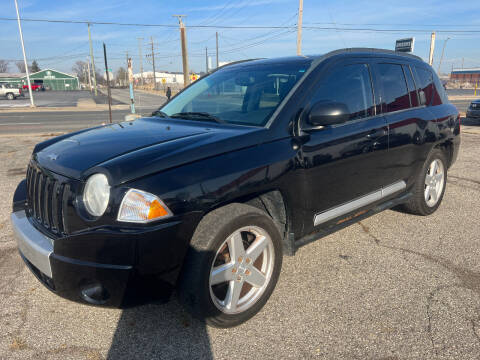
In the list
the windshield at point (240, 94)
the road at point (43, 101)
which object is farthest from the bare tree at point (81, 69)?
the windshield at point (240, 94)

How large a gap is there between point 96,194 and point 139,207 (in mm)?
296

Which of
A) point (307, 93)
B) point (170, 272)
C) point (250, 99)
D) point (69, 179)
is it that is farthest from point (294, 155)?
point (69, 179)

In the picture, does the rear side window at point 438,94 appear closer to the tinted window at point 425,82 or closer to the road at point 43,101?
the tinted window at point 425,82

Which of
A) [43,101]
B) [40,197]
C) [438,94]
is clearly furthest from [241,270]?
[43,101]

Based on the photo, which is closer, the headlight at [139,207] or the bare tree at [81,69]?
the headlight at [139,207]

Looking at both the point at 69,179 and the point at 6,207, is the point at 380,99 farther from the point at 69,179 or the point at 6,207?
the point at 6,207

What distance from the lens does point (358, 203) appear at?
3.34 m

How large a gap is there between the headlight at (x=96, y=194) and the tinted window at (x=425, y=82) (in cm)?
361

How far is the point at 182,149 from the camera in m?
2.31

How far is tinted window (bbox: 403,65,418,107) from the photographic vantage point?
157 inches

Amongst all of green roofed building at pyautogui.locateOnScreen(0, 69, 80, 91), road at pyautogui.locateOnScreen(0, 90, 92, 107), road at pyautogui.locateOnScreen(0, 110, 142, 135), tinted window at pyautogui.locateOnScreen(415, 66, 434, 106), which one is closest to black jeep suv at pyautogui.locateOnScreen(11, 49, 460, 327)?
tinted window at pyautogui.locateOnScreen(415, 66, 434, 106)

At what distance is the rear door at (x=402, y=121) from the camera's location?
3574 millimetres

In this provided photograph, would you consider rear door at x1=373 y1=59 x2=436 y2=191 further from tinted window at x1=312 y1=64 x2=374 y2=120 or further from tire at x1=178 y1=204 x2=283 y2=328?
tire at x1=178 y1=204 x2=283 y2=328

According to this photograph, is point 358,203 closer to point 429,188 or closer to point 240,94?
point 240,94
